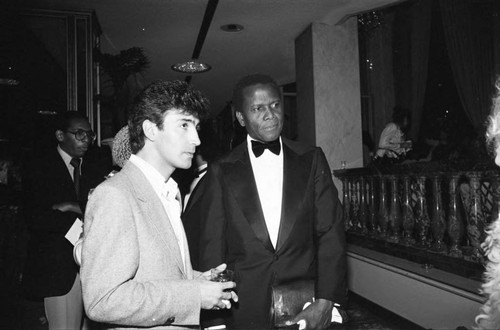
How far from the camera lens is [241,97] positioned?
7.20 ft

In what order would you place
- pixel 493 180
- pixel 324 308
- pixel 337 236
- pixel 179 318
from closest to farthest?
pixel 179 318 → pixel 324 308 → pixel 337 236 → pixel 493 180

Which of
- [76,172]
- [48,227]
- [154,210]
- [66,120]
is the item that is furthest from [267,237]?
[66,120]

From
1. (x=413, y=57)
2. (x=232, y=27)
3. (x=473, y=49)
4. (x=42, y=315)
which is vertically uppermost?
(x=232, y=27)

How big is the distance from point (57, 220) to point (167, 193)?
1460mm

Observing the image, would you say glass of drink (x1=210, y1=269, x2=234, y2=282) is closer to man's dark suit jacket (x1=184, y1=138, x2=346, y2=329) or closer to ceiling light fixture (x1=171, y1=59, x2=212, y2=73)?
man's dark suit jacket (x1=184, y1=138, x2=346, y2=329)

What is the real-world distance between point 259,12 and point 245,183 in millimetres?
4637

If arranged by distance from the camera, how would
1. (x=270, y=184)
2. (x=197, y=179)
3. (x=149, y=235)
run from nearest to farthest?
(x=149, y=235), (x=270, y=184), (x=197, y=179)

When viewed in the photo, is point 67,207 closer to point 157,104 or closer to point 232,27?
point 157,104

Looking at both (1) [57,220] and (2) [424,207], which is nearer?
(1) [57,220]

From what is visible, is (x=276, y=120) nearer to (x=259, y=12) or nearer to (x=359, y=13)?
(x=259, y=12)

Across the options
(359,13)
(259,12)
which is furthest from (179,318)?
(359,13)

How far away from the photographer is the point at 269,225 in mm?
2012

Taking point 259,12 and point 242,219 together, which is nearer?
point 242,219

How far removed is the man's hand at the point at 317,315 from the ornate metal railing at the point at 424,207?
180cm
